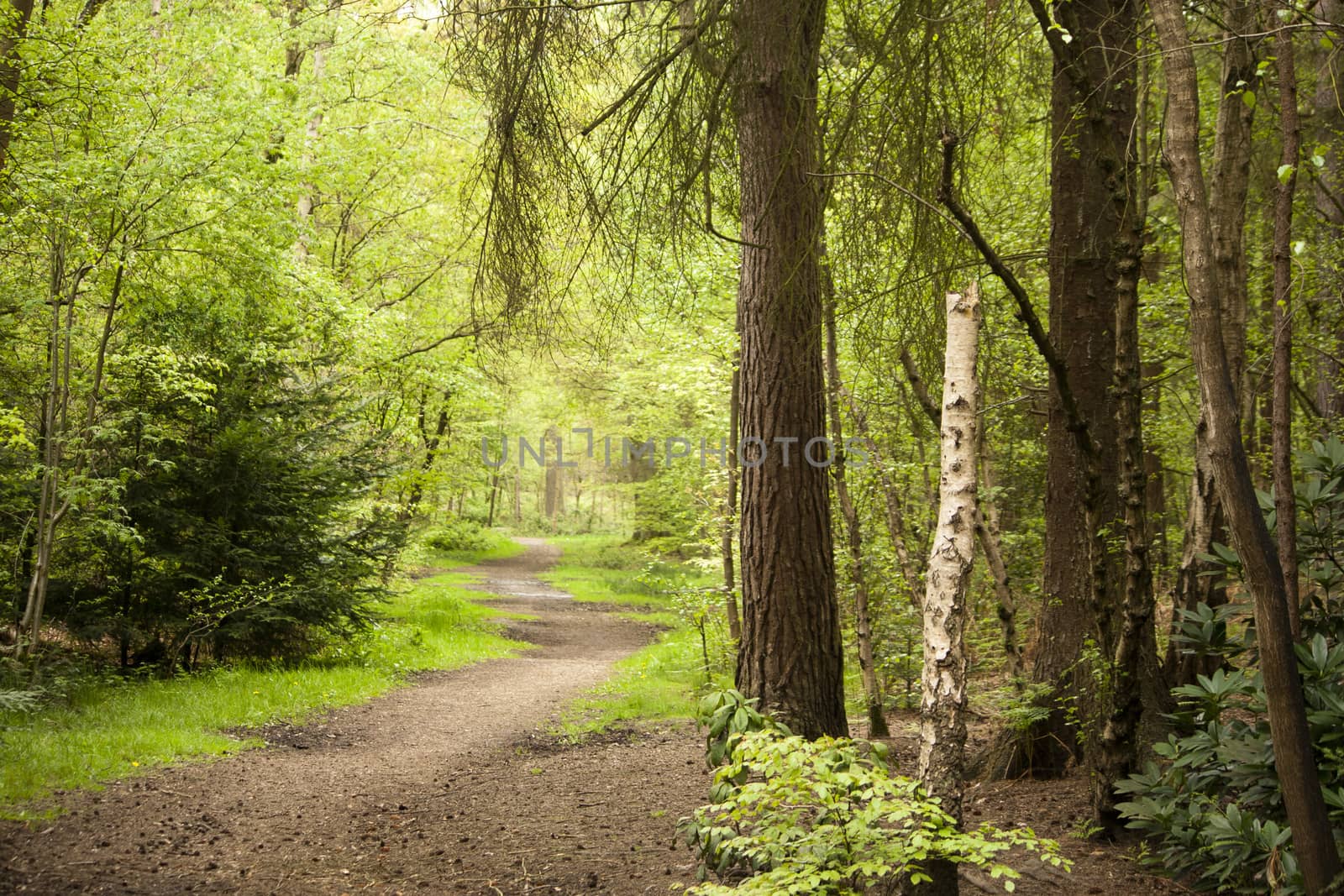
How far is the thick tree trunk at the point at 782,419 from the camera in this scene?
5031mm

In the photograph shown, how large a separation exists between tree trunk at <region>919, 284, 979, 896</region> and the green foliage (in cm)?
13

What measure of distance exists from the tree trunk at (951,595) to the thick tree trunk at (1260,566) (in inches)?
29.8

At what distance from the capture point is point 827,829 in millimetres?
3102

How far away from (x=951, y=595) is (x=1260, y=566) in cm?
99

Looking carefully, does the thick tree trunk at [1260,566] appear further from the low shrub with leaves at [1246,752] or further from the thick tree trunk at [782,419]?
the thick tree trunk at [782,419]

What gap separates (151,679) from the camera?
8633mm

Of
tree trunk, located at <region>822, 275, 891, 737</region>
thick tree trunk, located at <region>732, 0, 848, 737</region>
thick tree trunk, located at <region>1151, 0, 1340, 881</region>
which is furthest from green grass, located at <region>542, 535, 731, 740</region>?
thick tree trunk, located at <region>1151, 0, 1340, 881</region>

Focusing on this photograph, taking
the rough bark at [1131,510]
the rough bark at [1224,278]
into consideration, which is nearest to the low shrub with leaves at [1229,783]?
the rough bark at [1131,510]

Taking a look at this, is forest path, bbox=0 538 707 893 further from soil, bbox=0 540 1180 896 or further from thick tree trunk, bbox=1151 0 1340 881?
thick tree trunk, bbox=1151 0 1340 881

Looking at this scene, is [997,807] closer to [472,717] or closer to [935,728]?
[935,728]

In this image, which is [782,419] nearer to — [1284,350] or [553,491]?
[1284,350]

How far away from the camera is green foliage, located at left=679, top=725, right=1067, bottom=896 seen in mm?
2848

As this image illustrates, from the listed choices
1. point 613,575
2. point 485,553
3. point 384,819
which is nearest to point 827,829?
point 384,819

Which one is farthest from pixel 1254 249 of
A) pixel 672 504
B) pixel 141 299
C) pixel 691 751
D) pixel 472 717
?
pixel 672 504
